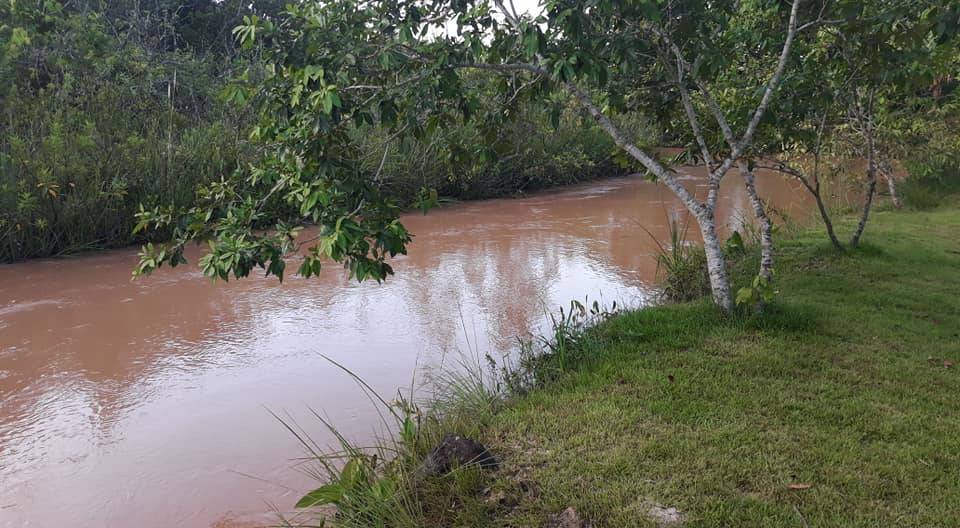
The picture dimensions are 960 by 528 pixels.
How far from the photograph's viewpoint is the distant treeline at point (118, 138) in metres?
8.52

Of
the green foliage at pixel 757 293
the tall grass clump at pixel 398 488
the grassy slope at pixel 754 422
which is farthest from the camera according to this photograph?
the green foliage at pixel 757 293

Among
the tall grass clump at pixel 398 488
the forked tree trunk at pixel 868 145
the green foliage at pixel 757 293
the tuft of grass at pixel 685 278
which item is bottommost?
the tall grass clump at pixel 398 488

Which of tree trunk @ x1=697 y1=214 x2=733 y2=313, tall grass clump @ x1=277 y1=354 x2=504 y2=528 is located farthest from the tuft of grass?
tall grass clump @ x1=277 y1=354 x2=504 y2=528

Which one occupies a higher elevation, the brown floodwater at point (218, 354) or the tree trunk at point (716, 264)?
the tree trunk at point (716, 264)

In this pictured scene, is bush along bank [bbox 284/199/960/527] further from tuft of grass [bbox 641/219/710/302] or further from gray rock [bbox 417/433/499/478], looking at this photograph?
tuft of grass [bbox 641/219/710/302]

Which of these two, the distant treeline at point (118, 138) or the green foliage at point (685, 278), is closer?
the green foliage at point (685, 278)

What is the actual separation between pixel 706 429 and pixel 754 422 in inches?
9.6

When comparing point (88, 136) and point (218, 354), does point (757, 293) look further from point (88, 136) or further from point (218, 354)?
point (88, 136)

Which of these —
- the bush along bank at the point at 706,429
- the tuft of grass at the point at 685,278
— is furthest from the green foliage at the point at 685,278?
the bush along bank at the point at 706,429

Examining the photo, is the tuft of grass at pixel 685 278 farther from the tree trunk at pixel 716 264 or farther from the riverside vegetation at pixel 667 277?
the tree trunk at pixel 716 264

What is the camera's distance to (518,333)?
→ 5949 mm

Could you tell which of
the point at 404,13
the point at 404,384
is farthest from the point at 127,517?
the point at 404,13

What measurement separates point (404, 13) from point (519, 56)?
0.97 meters

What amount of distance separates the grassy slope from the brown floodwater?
4.26 ft
